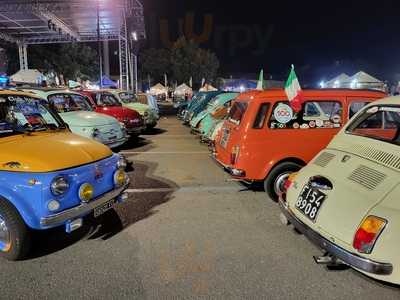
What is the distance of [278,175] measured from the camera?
6.11m

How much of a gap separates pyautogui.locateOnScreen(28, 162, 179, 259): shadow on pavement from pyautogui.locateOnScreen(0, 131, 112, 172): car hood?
945 millimetres

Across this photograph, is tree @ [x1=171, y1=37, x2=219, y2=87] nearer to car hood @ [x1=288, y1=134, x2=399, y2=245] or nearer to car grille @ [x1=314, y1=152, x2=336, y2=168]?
car grille @ [x1=314, y1=152, x2=336, y2=168]

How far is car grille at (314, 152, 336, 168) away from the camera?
4.26 meters

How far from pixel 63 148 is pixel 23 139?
602mm

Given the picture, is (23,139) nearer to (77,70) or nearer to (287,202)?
(287,202)

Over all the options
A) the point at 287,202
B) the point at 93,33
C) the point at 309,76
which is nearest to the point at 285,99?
the point at 287,202

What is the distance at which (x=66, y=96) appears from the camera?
10.3 meters

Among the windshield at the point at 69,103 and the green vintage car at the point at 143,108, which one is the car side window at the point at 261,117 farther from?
the green vintage car at the point at 143,108

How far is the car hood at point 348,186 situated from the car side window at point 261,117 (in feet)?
5.93

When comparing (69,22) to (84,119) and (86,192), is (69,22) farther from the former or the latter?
(86,192)

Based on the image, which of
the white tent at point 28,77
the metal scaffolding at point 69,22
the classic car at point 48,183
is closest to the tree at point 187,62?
the metal scaffolding at point 69,22

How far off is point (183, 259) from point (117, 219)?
1.57 meters

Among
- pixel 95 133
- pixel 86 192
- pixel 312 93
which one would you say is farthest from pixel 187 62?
pixel 86 192

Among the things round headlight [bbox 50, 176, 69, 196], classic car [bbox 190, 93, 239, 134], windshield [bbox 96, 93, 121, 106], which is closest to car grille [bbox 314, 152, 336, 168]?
round headlight [bbox 50, 176, 69, 196]
